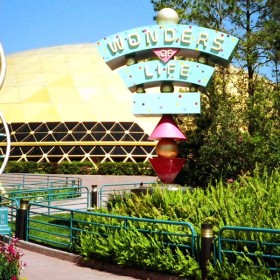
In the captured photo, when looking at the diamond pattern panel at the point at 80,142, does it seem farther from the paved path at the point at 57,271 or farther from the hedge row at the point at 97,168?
the paved path at the point at 57,271

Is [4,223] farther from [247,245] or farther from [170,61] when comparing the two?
[170,61]

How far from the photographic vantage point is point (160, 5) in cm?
2864

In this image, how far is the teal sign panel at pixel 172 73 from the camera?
1670cm

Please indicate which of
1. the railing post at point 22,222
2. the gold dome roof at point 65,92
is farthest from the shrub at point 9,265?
the gold dome roof at point 65,92

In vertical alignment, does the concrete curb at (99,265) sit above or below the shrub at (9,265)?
below

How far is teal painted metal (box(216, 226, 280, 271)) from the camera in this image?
27.5 feet

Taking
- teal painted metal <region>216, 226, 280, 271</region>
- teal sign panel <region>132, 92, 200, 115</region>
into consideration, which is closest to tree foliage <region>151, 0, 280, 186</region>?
teal sign panel <region>132, 92, 200, 115</region>

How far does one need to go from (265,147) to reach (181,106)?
18.3 ft

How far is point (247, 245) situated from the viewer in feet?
29.3

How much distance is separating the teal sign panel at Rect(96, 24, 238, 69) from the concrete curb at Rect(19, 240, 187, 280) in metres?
7.10

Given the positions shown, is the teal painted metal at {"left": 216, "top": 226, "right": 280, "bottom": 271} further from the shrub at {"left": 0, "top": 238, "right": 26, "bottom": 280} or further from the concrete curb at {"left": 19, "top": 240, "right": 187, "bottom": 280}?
the shrub at {"left": 0, "top": 238, "right": 26, "bottom": 280}

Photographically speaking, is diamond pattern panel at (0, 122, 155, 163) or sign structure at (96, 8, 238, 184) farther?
diamond pattern panel at (0, 122, 155, 163)

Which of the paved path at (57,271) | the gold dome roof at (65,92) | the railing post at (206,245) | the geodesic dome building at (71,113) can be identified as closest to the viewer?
the railing post at (206,245)

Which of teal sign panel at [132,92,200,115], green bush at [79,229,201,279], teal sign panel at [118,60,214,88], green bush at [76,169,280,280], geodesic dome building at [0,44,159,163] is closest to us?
green bush at [76,169,280,280]
